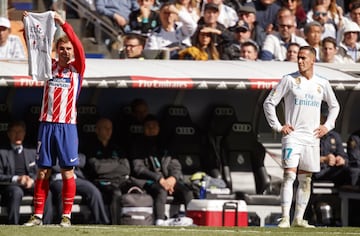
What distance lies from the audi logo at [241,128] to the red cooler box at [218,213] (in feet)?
5.70

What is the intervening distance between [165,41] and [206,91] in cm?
126

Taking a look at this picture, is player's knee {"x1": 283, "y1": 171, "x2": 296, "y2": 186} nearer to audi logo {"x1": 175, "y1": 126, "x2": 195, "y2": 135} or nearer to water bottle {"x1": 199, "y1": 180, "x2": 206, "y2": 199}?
water bottle {"x1": 199, "y1": 180, "x2": 206, "y2": 199}

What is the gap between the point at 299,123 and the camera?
48.8 feet

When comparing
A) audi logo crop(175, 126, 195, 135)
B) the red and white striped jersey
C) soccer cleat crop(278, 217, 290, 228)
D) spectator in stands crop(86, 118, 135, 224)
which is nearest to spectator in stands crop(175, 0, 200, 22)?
audi logo crop(175, 126, 195, 135)

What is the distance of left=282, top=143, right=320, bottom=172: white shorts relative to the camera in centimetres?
1477

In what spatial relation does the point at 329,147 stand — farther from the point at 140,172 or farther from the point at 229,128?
the point at 140,172

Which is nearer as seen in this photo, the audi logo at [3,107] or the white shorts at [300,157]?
the white shorts at [300,157]

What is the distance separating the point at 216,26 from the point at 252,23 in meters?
0.79

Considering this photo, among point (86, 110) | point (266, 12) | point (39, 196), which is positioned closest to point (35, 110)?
point (86, 110)

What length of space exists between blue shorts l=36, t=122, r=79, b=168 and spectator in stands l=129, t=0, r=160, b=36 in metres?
5.83

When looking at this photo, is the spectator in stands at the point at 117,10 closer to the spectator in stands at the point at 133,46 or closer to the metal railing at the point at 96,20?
the metal railing at the point at 96,20

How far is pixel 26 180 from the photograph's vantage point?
53.7 feet

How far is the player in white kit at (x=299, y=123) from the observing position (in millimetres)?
14781

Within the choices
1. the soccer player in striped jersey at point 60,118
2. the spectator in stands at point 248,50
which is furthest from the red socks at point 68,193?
the spectator in stands at point 248,50
